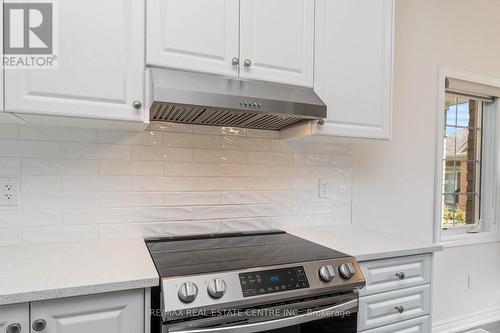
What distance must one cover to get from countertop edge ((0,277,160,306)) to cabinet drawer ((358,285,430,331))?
92 cm

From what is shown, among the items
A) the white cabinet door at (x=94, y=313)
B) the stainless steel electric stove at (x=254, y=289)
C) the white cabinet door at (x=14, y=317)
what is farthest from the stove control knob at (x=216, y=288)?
the white cabinet door at (x=14, y=317)

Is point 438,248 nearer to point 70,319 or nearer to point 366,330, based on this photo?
point 366,330

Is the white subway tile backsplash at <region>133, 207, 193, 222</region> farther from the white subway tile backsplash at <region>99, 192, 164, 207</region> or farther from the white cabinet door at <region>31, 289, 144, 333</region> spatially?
the white cabinet door at <region>31, 289, 144, 333</region>

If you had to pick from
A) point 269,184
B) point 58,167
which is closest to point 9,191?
point 58,167

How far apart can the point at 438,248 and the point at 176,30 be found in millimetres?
1566

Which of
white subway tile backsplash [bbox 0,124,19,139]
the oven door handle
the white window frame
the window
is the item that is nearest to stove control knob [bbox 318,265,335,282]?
the oven door handle

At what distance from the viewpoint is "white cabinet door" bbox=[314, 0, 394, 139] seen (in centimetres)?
161

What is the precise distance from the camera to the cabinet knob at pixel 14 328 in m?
0.91

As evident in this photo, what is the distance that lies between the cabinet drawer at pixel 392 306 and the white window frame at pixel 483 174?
3.38ft

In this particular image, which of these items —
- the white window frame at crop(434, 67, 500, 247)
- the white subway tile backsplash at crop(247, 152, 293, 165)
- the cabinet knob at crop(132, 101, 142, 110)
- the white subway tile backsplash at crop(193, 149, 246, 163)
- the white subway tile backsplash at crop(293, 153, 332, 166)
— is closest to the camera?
the cabinet knob at crop(132, 101, 142, 110)

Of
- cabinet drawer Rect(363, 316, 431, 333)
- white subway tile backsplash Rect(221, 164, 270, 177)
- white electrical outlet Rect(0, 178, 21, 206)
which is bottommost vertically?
cabinet drawer Rect(363, 316, 431, 333)

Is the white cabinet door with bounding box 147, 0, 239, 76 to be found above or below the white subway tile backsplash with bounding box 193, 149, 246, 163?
Answer: above

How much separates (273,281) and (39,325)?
0.73m

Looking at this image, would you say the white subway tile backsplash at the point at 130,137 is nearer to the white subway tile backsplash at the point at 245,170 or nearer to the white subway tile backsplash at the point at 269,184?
the white subway tile backsplash at the point at 245,170
